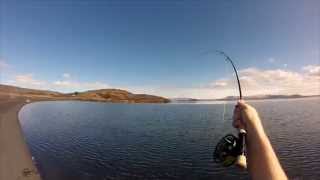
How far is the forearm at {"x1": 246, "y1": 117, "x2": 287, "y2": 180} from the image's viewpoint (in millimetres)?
1323

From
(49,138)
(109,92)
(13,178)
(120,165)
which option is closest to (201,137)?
(120,165)

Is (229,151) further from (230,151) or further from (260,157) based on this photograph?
(260,157)

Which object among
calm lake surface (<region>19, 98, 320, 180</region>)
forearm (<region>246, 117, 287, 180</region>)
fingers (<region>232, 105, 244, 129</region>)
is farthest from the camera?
calm lake surface (<region>19, 98, 320, 180</region>)

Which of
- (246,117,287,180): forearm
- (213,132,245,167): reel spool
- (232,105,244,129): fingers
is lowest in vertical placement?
(213,132,245,167): reel spool

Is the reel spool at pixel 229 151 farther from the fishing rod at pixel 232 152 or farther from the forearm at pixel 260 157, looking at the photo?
the forearm at pixel 260 157

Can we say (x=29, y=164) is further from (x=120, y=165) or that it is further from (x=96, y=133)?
(x=96, y=133)

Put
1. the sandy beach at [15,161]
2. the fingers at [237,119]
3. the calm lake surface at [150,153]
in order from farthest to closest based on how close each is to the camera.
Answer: the calm lake surface at [150,153], the sandy beach at [15,161], the fingers at [237,119]

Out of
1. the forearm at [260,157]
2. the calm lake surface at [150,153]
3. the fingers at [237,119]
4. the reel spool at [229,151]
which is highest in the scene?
the fingers at [237,119]

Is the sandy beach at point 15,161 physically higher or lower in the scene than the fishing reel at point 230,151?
lower

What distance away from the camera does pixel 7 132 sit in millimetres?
31266

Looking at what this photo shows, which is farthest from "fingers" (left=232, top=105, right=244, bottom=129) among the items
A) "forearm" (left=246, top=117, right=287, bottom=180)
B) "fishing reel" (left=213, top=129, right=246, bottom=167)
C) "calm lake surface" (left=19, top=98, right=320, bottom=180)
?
"calm lake surface" (left=19, top=98, right=320, bottom=180)

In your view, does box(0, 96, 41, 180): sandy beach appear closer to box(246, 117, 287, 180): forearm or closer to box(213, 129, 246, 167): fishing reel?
box(213, 129, 246, 167): fishing reel

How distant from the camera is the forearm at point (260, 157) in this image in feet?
4.34

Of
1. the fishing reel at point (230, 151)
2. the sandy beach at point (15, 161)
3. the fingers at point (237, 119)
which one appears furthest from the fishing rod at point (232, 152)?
the sandy beach at point (15, 161)
